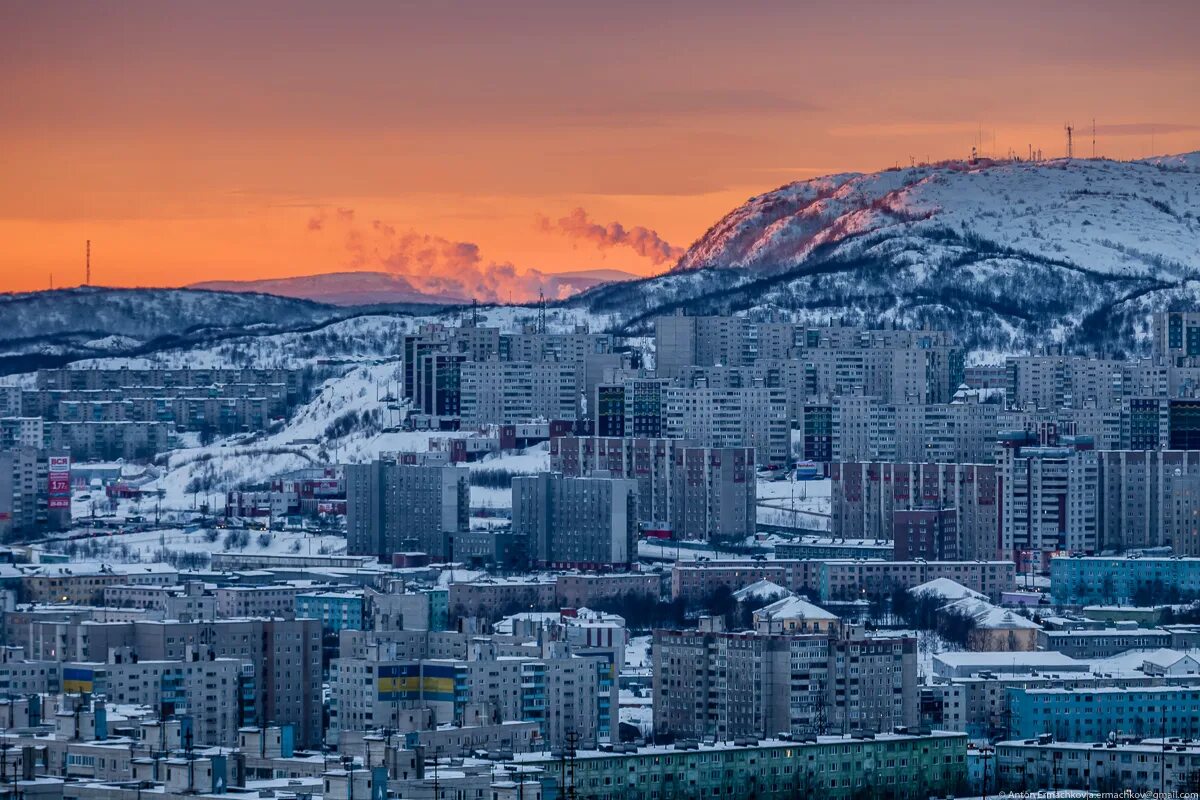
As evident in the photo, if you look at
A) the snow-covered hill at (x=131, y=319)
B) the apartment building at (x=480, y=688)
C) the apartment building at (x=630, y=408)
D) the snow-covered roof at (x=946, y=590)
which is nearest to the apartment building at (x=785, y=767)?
the apartment building at (x=480, y=688)

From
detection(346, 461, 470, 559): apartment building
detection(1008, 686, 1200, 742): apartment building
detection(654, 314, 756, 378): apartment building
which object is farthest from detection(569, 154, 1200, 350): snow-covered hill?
detection(1008, 686, 1200, 742): apartment building

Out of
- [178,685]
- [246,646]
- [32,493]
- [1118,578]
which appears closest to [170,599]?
[246,646]

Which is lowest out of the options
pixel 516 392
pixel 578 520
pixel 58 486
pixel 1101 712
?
pixel 1101 712

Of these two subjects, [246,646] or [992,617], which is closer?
[246,646]

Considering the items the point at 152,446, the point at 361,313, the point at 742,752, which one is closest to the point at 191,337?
the point at 361,313

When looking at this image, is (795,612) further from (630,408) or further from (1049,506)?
(630,408)

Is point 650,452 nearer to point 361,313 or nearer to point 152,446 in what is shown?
point 152,446
